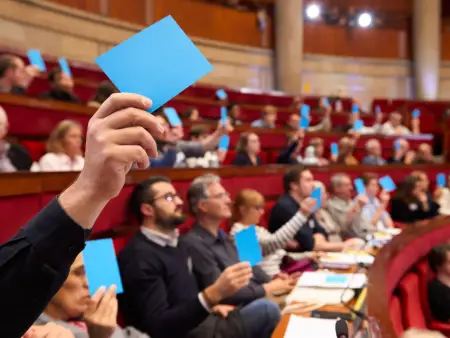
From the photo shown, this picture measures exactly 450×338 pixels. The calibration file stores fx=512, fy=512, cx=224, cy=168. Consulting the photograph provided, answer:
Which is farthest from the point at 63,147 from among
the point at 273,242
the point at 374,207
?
the point at 374,207

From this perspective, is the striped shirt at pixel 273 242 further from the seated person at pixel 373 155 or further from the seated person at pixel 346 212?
the seated person at pixel 373 155

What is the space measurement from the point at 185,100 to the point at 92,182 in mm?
2141

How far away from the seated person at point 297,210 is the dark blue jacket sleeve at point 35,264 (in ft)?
3.23

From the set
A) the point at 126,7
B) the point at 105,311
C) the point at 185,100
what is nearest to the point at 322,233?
the point at 105,311

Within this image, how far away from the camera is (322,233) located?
138cm

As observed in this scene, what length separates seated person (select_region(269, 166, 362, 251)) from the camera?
124 centimetres

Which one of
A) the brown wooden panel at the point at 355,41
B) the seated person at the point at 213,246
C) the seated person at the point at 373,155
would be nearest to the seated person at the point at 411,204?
the seated person at the point at 373,155

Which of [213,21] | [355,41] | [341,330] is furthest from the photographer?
[355,41]

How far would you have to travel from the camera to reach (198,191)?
3.20ft

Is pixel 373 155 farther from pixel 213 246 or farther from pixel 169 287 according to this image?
pixel 169 287

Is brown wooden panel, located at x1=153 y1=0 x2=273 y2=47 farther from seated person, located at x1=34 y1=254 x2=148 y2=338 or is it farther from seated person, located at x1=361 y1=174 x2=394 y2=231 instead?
seated person, located at x1=34 y1=254 x2=148 y2=338

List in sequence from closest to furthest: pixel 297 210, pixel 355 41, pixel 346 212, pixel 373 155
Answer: pixel 297 210 < pixel 346 212 < pixel 373 155 < pixel 355 41

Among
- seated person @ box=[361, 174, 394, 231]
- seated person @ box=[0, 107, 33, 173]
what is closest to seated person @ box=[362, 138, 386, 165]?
seated person @ box=[361, 174, 394, 231]

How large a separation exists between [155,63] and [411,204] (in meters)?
1.78
